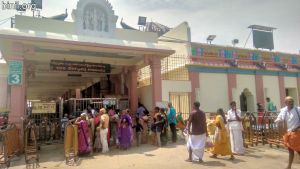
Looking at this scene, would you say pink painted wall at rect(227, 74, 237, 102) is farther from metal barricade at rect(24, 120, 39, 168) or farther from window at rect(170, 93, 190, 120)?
metal barricade at rect(24, 120, 39, 168)

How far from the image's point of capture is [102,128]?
9.29 metres

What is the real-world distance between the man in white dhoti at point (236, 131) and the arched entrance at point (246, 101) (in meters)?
9.97

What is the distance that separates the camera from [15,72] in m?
9.24

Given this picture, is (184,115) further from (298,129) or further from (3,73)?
(3,73)

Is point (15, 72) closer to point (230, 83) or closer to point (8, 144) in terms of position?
point (8, 144)

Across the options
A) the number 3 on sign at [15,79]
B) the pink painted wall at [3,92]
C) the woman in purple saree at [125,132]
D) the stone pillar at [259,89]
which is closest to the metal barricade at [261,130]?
the woman in purple saree at [125,132]

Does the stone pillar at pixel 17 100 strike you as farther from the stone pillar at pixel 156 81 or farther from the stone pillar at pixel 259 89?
the stone pillar at pixel 259 89

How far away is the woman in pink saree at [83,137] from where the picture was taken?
8594mm

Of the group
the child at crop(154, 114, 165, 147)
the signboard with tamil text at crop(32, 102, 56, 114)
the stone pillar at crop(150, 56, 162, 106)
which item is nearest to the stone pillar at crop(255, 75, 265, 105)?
the stone pillar at crop(150, 56, 162, 106)

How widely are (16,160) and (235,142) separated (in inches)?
265

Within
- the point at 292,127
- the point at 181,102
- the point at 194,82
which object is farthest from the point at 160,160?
the point at 194,82

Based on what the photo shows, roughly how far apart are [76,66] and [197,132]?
669 cm

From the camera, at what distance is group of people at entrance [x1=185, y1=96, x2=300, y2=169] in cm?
621

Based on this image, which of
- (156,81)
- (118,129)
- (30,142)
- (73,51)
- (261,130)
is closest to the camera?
(30,142)
